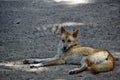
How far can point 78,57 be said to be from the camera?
717cm

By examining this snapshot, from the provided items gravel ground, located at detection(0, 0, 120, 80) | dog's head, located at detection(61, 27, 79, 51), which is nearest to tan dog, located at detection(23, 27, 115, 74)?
dog's head, located at detection(61, 27, 79, 51)

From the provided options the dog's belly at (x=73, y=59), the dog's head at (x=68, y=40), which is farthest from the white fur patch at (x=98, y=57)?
the dog's head at (x=68, y=40)

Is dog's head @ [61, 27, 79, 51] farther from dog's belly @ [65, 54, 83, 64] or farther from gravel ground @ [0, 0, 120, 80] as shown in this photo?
gravel ground @ [0, 0, 120, 80]

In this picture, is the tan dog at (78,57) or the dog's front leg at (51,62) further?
the dog's front leg at (51,62)

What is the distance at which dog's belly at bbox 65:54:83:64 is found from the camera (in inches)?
282

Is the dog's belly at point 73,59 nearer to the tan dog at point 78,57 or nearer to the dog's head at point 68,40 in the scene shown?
the tan dog at point 78,57

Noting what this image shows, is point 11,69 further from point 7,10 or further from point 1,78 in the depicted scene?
point 7,10

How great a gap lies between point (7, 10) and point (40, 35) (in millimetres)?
3285

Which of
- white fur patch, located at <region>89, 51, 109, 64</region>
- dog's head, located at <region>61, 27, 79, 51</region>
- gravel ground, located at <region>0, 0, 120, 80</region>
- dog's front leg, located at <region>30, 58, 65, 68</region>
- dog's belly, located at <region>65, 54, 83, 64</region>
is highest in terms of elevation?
dog's head, located at <region>61, 27, 79, 51</region>

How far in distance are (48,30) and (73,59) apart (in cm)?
325

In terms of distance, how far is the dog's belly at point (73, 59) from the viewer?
7155mm

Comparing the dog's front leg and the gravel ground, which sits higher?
the dog's front leg

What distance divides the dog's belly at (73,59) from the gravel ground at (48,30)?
0.13 metres

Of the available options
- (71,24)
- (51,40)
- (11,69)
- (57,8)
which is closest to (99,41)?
(51,40)
